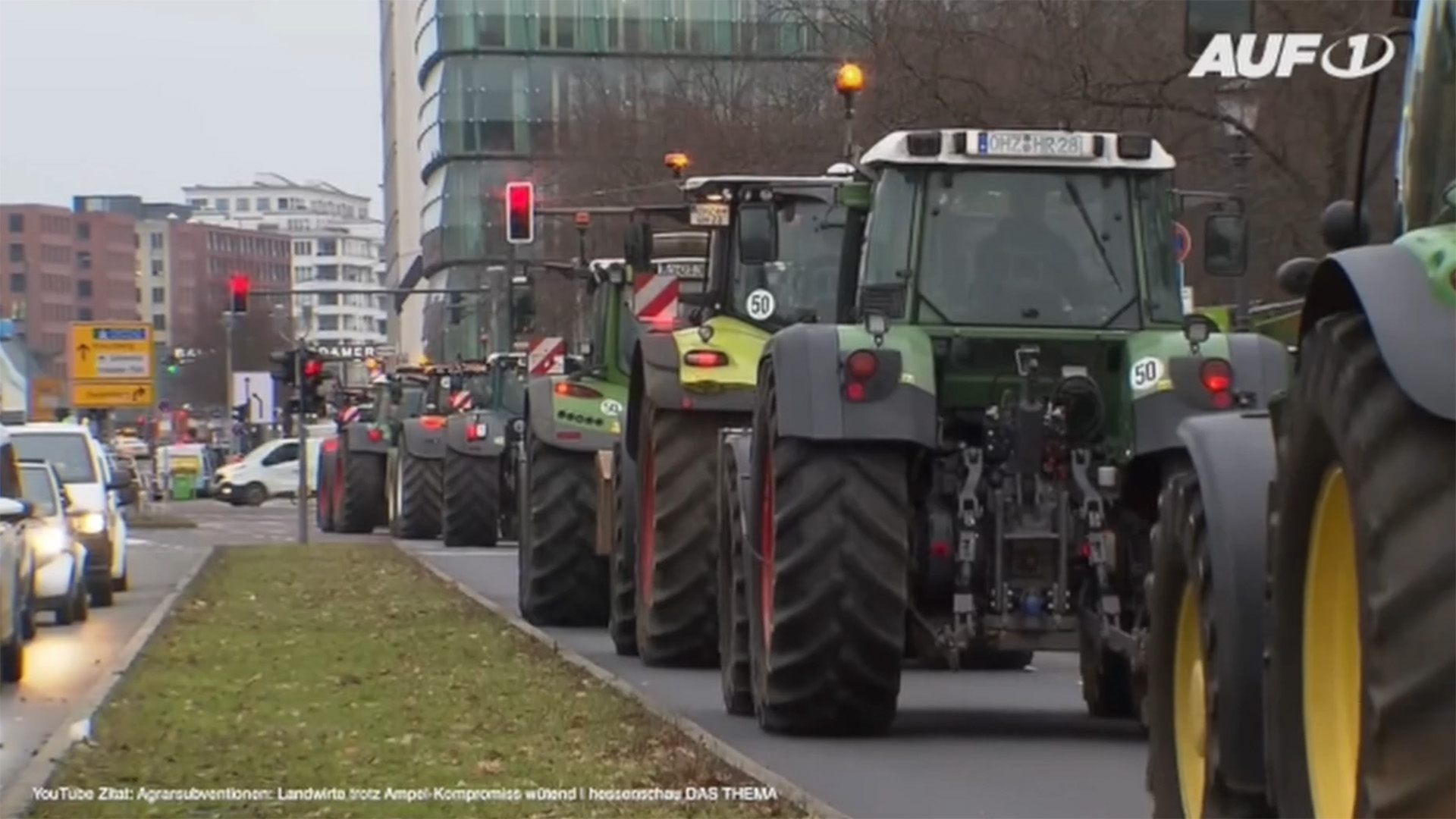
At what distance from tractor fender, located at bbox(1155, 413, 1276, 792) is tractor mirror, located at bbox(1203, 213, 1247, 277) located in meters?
6.17

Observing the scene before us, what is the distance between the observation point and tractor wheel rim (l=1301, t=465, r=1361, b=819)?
20.4ft

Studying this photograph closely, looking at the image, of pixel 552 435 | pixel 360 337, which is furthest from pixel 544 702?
pixel 360 337

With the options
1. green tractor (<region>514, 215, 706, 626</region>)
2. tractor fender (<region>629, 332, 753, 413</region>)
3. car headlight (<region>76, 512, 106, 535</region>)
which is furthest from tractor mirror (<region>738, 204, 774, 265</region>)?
car headlight (<region>76, 512, 106, 535</region>)

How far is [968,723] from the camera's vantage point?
47.6 feet

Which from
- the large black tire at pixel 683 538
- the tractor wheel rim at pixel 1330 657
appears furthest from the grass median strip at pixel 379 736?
the tractor wheel rim at pixel 1330 657

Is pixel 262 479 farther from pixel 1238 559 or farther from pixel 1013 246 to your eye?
pixel 1238 559

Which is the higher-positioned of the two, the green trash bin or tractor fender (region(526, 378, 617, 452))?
tractor fender (region(526, 378, 617, 452))

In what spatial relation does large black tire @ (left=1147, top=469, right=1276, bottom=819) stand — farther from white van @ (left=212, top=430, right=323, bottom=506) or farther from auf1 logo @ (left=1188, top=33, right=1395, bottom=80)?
white van @ (left=212, top=430, right=323, bottom=506)

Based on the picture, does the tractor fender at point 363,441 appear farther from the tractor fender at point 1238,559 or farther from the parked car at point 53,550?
the tractor fender at point 1238,559

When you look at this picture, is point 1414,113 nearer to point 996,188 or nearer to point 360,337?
point 996,188

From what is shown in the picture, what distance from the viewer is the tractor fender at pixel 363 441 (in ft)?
153

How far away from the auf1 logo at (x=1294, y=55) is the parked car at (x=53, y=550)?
10098 millimetres

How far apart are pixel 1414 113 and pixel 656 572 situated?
10.9 m

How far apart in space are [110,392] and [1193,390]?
43704 mm
